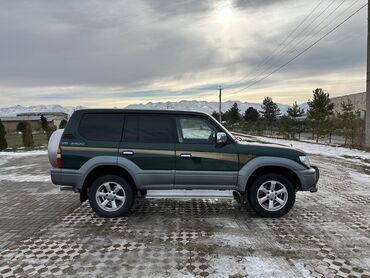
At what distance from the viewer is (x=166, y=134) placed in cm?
589

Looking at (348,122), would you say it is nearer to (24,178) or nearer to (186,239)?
(24,178)

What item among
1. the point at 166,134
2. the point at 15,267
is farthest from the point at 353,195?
the point at 15,267

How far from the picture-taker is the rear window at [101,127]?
19.2 feet

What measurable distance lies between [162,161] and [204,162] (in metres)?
0.73

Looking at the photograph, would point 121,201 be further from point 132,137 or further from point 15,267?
point 15,267

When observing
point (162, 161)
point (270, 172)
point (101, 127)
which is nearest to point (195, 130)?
point (162, 161)

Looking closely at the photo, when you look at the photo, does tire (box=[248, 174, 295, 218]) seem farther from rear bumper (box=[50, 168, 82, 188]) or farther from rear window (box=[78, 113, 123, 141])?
rear bumper (box=[50, 168, 82, 188])

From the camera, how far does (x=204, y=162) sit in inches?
227

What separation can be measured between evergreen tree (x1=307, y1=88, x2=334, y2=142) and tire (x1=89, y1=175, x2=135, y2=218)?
74.7ft

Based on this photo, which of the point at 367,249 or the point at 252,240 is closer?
the point at 367,249

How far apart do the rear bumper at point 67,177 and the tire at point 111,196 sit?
0.29m

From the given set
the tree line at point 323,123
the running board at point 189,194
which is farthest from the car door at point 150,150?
the tree line at point 323,123

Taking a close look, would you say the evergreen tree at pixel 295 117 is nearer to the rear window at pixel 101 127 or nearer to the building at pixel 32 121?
the rear window at pixel 101 127

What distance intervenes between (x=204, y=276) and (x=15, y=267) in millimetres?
2257
